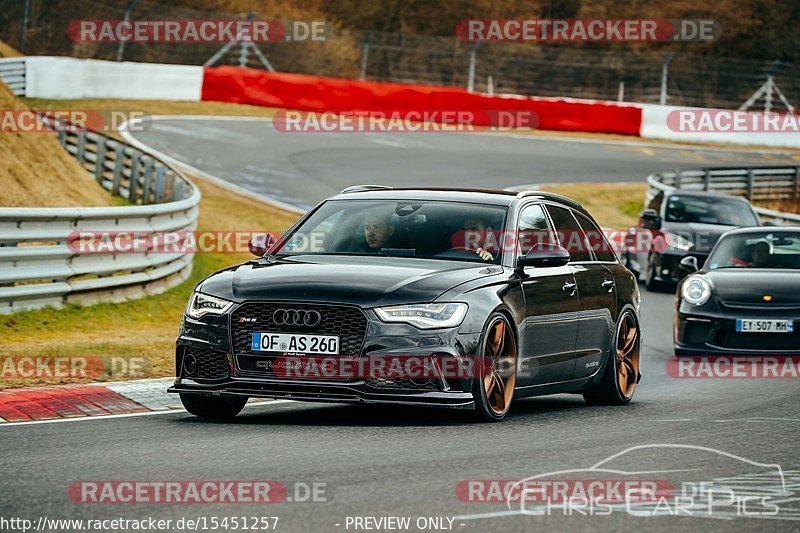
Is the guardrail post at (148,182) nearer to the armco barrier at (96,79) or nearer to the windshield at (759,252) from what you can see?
the windshield at (759,252)

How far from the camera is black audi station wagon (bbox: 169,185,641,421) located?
860 centimetres

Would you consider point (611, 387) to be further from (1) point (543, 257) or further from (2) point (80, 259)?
(2) point (80, 259)

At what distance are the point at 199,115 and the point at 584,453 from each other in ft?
107

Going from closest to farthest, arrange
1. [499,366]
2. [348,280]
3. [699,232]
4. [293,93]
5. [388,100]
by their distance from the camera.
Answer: [348,280], [499,366], [699,232], [388,100], [293,93]

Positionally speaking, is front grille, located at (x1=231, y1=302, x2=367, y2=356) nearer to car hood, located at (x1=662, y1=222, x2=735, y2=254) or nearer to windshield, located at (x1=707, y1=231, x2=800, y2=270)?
windshield, located at (x1=707, y1=231, x2=800, y2=270)

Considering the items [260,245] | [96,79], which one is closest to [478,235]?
[260,245]

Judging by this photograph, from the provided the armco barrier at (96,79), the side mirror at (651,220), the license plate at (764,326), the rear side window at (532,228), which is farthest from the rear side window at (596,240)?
the armco barrier at (96,79)

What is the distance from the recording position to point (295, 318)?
28.3 ft

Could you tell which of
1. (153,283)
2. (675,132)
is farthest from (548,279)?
(675,132)

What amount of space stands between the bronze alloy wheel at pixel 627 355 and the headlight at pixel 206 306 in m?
3.51

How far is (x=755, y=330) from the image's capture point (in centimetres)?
1425

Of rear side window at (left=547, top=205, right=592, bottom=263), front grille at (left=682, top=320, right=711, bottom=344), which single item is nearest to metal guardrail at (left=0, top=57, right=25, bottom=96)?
front grille at (left=682, top=320, right=711, bottom=344)

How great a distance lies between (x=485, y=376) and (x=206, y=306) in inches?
68.6

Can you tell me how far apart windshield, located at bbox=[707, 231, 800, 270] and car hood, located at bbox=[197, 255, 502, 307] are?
22.2 feet
